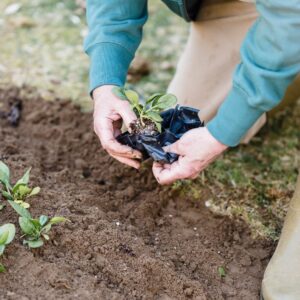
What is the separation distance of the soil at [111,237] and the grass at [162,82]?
0.10 meters

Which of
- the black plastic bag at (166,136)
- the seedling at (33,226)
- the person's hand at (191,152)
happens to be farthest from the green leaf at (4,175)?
the person's hand at (191,152)

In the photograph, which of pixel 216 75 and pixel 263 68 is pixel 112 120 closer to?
pixel 263 68

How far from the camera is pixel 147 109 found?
1999mm

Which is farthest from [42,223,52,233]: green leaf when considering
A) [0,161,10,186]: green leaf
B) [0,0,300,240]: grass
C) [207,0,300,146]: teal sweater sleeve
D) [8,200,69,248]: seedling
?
[0,0,300,240]: grass

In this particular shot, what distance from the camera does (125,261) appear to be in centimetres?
184

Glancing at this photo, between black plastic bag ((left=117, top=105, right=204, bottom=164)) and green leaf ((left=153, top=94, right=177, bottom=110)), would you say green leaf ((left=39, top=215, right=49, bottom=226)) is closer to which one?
black plastic bag ((left=117, top=105, right=204, bottom=164))

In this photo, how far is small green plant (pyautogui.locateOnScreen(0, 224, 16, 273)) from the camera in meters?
1.68

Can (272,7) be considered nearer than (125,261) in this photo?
Yes

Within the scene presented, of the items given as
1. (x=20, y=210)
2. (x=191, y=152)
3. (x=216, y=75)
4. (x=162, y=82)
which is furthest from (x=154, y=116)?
(x=162, y=82)

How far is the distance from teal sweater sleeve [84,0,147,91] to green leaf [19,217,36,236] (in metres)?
0.55

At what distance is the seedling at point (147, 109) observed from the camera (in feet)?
6.40

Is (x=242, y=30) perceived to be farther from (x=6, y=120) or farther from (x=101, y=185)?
(x=6, y=120)

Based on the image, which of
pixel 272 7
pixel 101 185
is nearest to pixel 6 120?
pixel 101 185

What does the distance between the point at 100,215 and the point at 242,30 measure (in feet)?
3.34
